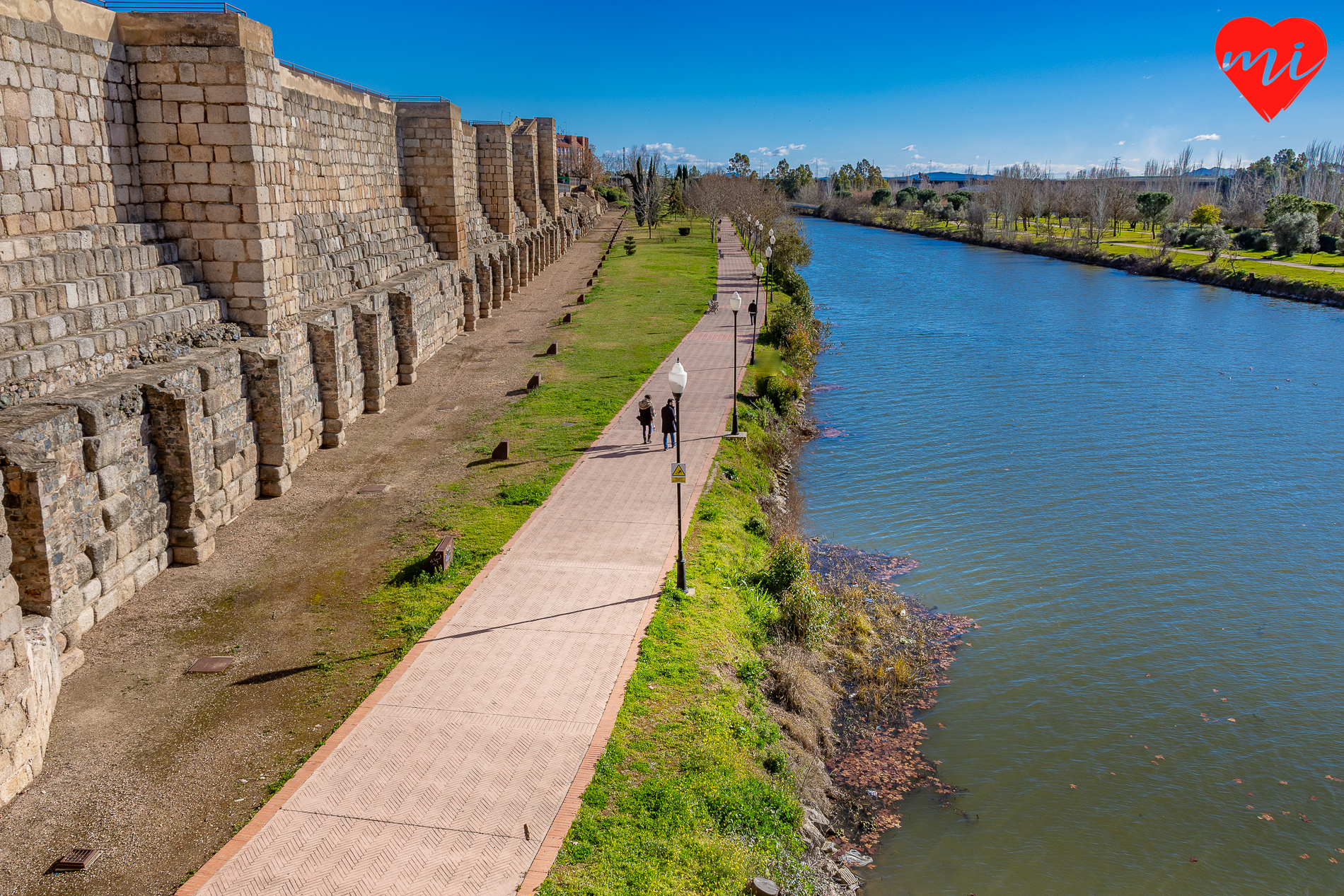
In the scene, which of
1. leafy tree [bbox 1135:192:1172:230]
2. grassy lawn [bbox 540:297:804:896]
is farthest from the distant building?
grassy lawn [bbox 540:297:804:896]

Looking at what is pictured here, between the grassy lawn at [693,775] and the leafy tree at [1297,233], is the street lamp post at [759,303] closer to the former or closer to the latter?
the grassy lawn at [693,775]

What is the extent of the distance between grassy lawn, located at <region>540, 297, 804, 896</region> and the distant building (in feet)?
383

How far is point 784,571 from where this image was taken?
12.7 metres

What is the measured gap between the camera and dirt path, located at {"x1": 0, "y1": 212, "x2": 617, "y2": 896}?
7035 millimetres

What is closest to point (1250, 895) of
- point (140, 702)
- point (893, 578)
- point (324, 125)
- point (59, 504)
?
point (893, 578)

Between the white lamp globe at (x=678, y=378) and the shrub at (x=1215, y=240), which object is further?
the shrub at (x=1215, y=240)

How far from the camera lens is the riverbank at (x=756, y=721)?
7270mm

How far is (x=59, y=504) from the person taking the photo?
9.23 m

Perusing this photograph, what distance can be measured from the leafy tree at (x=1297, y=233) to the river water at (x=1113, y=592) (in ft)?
107

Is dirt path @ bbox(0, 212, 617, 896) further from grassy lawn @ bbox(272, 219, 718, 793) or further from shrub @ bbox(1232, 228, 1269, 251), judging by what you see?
shrub @ bbox(1232, 228, 1269, 251)

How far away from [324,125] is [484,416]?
8.27 meters

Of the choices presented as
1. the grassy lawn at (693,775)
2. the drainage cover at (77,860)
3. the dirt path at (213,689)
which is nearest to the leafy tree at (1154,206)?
the dirt path at (213,689)

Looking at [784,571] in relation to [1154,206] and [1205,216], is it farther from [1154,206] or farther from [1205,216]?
[1154,206]

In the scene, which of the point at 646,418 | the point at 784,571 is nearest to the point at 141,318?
the point at 646,418
